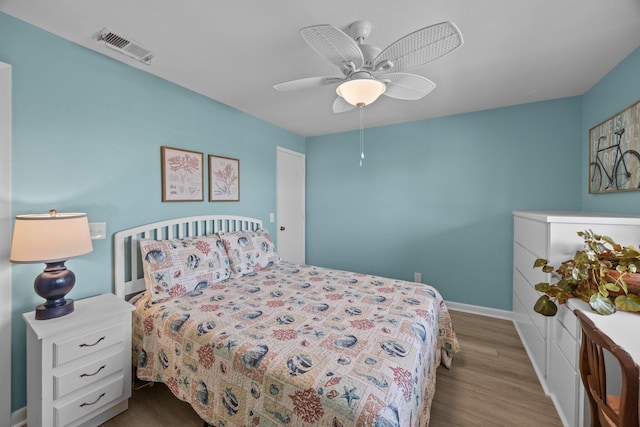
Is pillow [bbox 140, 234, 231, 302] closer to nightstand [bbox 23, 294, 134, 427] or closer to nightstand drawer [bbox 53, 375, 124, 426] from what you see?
nightstand [bbox 23, 294, 134, 427]

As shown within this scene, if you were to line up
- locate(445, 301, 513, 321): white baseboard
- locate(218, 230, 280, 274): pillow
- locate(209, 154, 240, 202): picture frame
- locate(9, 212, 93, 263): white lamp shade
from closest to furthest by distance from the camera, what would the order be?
locate(9, 212, 93, 263): white lamp shade
locate(218, 230, 280, 274): pillow
locate(209, 154, 240, 202): picture frame
locate(445, 301, 513, 321): white baseboard

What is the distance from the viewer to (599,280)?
1357 mm

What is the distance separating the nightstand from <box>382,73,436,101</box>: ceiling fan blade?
234 cm

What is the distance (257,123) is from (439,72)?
220 centimetres

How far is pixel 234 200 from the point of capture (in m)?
3.09

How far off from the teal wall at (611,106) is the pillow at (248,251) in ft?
10.1

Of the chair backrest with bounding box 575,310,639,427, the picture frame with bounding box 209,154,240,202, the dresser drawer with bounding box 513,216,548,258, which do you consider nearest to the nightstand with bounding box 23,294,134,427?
the picture frame with bounding box 209,154,240,202

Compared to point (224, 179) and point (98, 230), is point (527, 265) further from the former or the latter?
point (98, 230)

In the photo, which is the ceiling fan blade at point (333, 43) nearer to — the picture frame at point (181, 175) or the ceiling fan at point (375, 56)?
the ceiling fan at point (375, 56)

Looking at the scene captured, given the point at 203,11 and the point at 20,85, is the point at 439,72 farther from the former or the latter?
the point at 20,85

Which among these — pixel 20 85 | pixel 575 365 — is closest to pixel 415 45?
pixel 575 365

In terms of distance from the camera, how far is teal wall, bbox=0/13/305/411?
1.61m

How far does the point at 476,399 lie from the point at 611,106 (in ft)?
8.53

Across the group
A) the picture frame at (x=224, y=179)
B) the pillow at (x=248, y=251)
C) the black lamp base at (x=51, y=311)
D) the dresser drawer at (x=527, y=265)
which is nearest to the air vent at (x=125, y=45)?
the picture frame at (x=224, y=179)
